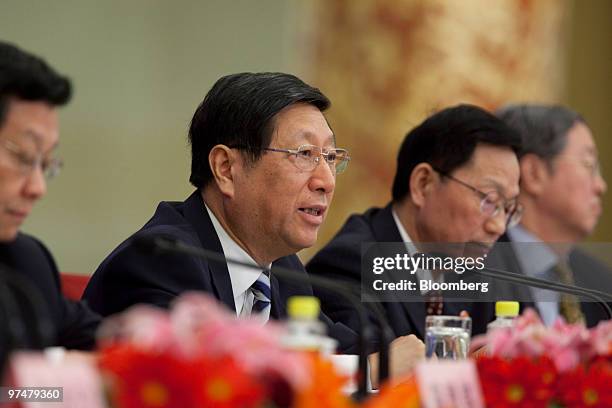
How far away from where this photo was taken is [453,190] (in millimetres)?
3566

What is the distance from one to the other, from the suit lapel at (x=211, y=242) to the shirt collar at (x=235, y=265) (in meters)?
0.03

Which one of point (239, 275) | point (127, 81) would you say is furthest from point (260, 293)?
point (127, 81)

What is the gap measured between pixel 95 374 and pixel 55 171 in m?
0.78

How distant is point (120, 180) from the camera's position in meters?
4.97

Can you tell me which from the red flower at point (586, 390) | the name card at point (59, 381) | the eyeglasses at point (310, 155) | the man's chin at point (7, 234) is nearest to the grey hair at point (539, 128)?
the eyeglasses at point (310, 155)

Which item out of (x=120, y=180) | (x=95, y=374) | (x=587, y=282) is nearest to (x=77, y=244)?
(x=120, y=180)

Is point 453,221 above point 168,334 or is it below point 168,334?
above

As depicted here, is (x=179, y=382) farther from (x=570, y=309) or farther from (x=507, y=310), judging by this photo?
Answer: (x=570, y=309)

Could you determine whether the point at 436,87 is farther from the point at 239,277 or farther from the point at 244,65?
the point at 239,277

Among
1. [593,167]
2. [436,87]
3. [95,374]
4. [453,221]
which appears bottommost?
[95,374]

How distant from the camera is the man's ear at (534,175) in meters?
4.36

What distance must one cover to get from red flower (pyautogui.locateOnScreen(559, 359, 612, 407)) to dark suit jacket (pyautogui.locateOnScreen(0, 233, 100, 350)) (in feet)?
2.93

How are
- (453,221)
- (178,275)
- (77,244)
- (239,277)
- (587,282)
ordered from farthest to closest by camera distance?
1. (77,244)
2. (587,282)
3. (453,221)
4. (239,277)
5. (178,275)

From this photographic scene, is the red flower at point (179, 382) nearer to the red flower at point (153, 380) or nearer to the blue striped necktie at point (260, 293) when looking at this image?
the red flower at point (153, 380)
